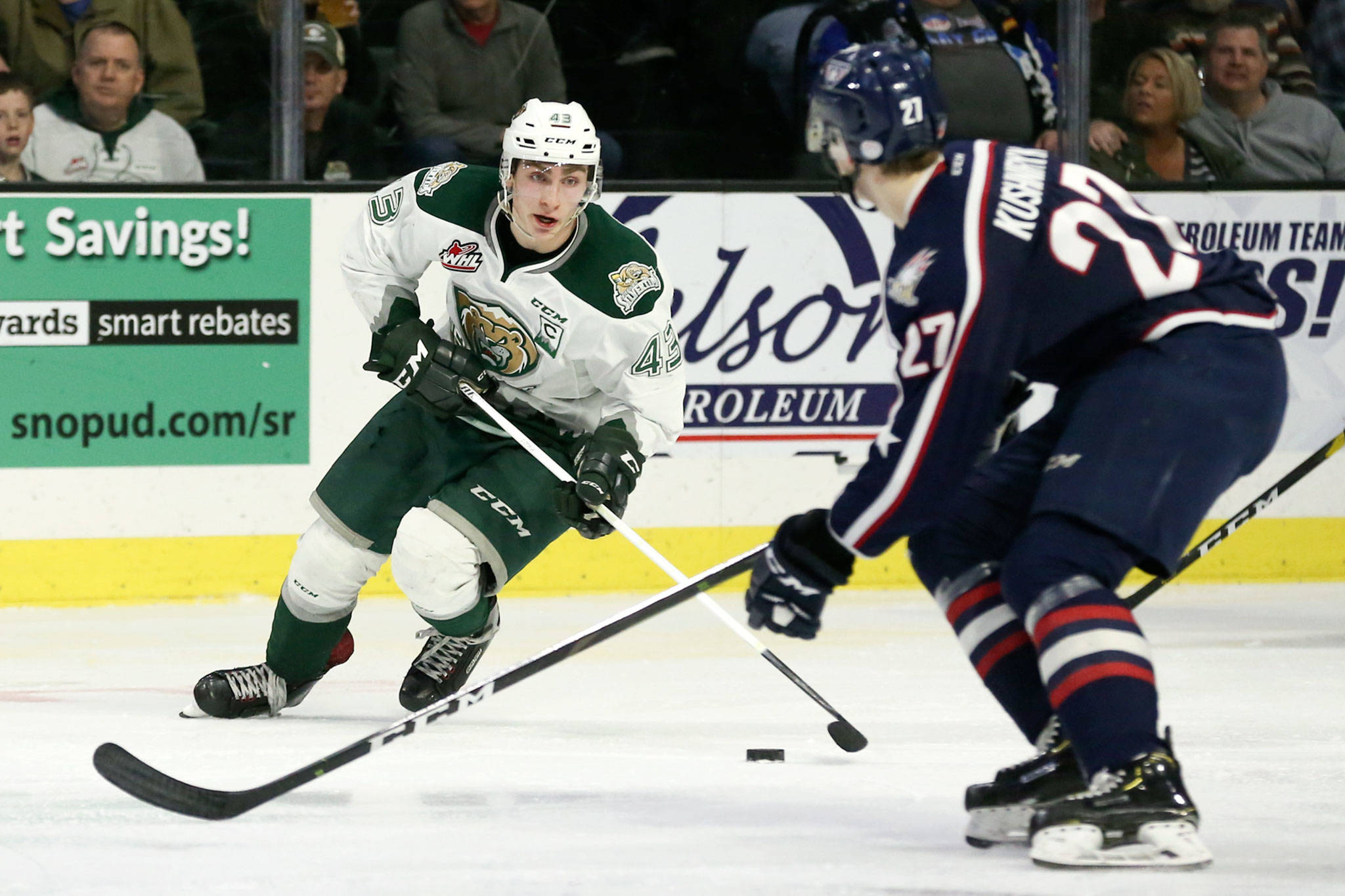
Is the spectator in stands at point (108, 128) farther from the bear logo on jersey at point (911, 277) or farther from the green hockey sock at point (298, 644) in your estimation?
the bear logo on jersey at point (911, 277)

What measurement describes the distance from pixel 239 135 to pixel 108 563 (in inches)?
43.9

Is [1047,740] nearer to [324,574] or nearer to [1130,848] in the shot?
[1130,848]

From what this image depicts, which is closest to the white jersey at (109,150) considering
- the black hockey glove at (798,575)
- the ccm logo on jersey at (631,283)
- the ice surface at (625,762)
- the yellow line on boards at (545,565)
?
the yellow line on boards at (545,565)

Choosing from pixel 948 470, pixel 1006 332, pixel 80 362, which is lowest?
pixel 80 362

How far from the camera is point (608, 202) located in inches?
193

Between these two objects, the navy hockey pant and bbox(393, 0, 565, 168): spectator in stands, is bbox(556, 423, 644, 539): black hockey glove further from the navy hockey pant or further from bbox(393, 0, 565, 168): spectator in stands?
bbox(393, 0, 565, 168): spectator in stands

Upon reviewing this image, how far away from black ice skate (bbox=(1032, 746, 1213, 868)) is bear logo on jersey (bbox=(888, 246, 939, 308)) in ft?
1.97

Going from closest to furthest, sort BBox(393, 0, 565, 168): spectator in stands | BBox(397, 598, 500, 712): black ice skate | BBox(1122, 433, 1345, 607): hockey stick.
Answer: BBox(1122, 433, 1345, 607): hockey stick → BBox(397, 598, 500, 712): black ice skate → BBox(393, 0, 565, 168): spectator in stands

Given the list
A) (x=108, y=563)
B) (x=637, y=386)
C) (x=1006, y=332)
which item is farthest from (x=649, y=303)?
(x=108, y=563)

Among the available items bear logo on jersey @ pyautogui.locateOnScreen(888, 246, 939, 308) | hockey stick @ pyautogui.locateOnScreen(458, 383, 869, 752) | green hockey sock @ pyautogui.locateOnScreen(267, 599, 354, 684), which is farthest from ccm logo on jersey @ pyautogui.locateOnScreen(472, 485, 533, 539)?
bear logo on jersey @ pyautogui.locateOnScreen(888, 246, 939, 308)

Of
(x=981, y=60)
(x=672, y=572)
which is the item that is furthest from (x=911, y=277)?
(x=981, y=60)

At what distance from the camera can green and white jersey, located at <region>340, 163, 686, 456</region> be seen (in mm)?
3311

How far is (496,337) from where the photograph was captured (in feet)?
11.1

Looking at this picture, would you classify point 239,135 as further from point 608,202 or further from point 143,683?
point 143,683
